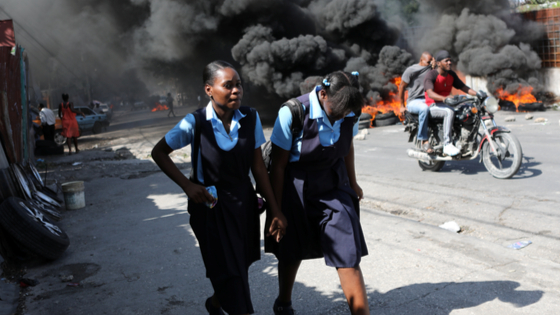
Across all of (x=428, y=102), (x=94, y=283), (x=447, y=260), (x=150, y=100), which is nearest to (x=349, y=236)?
(x=447, y=260)

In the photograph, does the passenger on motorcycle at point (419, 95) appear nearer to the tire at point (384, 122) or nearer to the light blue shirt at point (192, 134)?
the light blue shirt at point (192, 134)

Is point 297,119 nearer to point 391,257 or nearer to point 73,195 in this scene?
point 391,257

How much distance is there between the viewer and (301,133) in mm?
2523

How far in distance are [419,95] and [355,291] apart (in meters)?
5.34

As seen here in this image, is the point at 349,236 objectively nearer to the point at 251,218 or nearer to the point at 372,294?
the point at 251,218

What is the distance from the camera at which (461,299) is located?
9.70 feet

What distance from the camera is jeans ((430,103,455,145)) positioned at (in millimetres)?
6590

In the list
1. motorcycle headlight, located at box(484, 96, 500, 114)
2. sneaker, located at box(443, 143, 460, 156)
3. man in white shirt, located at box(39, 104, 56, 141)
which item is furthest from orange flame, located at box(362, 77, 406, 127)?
man in white shirt, located at box(39, 104, 56, 141)

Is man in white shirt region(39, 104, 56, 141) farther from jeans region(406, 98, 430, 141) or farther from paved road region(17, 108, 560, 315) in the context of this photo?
jeans region(406, 98, 430, 141)

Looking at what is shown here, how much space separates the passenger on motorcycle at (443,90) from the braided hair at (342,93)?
4415 millimetres

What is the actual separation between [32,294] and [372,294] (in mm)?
2521

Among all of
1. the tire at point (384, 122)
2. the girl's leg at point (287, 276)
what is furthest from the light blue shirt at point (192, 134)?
the tire at point (384, 122)

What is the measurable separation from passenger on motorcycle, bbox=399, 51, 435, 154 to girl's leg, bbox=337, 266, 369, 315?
4.82 metres

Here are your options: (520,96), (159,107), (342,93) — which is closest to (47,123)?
(342,93)
